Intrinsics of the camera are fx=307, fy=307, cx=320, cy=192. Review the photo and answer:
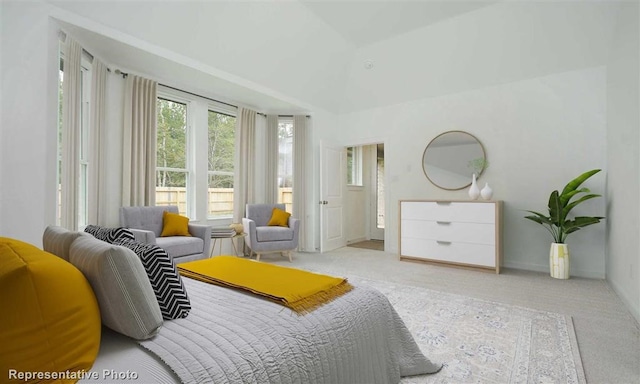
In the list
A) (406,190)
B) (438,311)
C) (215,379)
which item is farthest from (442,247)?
(215,379)

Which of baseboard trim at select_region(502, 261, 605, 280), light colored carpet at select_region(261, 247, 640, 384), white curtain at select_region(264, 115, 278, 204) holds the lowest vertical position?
light colored carpet at select_region(261, 247, 640, 384)

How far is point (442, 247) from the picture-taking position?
4.27 metres

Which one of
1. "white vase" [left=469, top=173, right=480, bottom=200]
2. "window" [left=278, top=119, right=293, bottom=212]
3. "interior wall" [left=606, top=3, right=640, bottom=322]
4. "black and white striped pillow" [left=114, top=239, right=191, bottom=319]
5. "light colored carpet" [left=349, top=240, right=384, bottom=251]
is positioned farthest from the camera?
"light colored carpet" [left=349, top=240, right=384, bottom=251]

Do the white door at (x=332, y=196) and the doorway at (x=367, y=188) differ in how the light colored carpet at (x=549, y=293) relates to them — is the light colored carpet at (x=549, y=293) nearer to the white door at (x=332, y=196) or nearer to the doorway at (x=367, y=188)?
the white door at (x=332, y=196)

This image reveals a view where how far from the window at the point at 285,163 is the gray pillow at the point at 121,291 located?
15.3ft

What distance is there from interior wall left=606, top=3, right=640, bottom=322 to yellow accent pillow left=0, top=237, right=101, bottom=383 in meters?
3.51

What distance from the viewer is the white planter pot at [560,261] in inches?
141

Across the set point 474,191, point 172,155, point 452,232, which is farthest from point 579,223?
point 172,155

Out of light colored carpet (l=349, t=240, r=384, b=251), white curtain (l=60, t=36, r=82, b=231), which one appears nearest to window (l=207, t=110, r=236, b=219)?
white curtain (l=60, t=36, r=82, b=231)

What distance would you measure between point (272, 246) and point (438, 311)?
254 centimetres

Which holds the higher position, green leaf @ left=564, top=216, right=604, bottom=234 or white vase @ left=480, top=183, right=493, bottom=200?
white vase @ left=480, top=183, right=493, bottom=200

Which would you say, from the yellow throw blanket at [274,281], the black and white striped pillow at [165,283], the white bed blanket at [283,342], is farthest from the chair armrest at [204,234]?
the black and white striped pillow at [165,283]

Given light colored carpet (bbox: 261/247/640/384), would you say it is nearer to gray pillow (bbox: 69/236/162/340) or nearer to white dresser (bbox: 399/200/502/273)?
white dresser (bbox: 399/200/502/273)

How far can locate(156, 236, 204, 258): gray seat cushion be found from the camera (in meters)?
3.28
